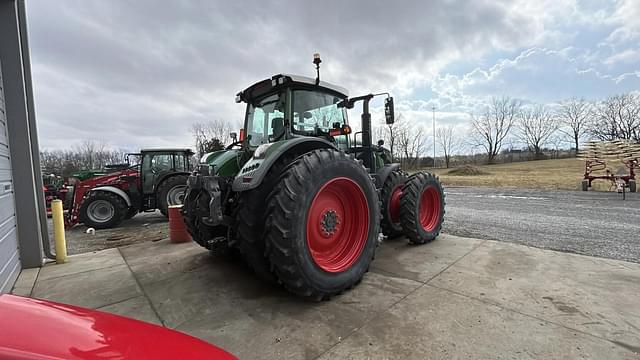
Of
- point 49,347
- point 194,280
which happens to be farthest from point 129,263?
point 49,347

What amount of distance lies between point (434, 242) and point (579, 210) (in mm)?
5394

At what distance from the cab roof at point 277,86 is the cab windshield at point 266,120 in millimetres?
114

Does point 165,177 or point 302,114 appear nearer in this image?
point 302,114

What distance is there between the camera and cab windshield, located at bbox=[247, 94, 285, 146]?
336cm

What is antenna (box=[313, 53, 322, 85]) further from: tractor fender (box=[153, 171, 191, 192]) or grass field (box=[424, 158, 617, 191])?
grass field (box=[424, 158, 617, 191])

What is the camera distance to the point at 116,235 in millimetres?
6305

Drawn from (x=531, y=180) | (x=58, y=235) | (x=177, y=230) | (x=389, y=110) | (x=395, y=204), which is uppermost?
(x=389, y=110)

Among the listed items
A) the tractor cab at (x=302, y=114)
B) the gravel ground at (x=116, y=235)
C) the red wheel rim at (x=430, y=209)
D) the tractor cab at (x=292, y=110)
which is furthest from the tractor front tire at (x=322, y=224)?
the gravel ground at (x=116, y=235)

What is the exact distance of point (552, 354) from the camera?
72.7 inches

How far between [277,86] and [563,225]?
5.85 meters

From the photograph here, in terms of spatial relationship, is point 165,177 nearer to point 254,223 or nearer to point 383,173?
point 383,173

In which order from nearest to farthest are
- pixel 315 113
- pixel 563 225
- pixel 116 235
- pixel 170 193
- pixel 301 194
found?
pixel 301 194
pixel 315 113
pixel 563 225
pixel 116 235
pixel 170 193

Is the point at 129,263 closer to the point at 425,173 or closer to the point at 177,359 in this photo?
the point at 177,359

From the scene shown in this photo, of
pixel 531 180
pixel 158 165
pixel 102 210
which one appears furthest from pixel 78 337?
pixel 531 180
